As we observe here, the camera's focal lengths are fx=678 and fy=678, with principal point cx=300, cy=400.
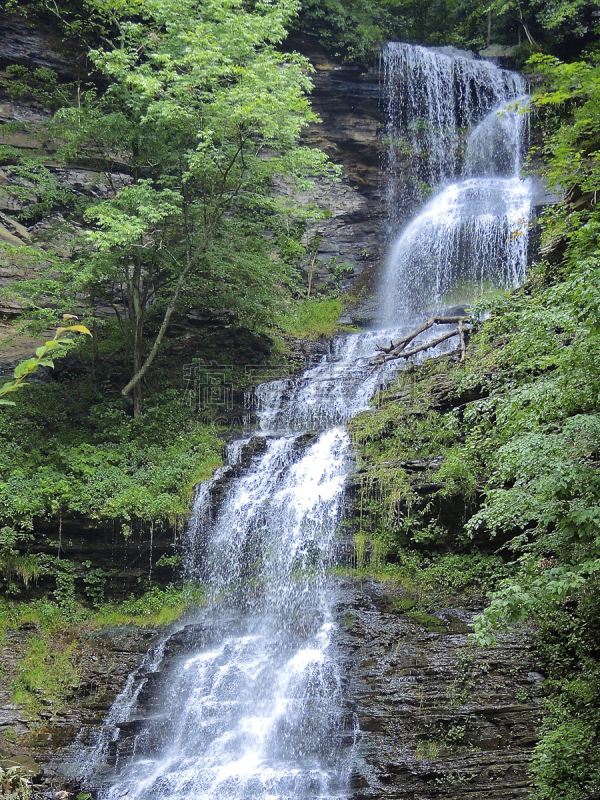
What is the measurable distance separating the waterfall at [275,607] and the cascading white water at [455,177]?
72 mm

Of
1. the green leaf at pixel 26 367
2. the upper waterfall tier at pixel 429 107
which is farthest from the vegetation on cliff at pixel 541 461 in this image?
the upper waterfall tier at pixel 429 107

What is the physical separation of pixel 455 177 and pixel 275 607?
52.7ft

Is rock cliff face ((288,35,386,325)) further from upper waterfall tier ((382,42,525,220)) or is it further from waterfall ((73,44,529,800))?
waterfall ((73,44,529,800))

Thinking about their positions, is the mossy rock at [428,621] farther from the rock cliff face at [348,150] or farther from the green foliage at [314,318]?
the rock cliff face at [348,150]

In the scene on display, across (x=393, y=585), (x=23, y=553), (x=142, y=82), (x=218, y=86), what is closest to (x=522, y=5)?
(x=218, y=86)

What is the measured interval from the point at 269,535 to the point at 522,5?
19.3 m

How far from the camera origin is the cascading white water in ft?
58.5

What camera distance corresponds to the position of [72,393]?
14.6 m

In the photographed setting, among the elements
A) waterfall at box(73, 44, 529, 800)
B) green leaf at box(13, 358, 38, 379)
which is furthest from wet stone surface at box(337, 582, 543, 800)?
green leaf at box(13, 358, 38, 379)

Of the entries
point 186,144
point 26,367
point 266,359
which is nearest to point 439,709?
point 26,367

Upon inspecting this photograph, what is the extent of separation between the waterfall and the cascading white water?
0.24ft

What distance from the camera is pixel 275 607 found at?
10234 millimetres

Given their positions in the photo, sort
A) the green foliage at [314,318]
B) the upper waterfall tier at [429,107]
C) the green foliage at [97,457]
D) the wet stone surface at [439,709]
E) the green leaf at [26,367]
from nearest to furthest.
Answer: the green leaf at [26,367] < the wet stone surface at [439,709] < the green foliage at [97,457] < the green foliage at [314,318] < the upper waterfall tier at [429,107]

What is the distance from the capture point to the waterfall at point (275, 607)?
8.02 metres
